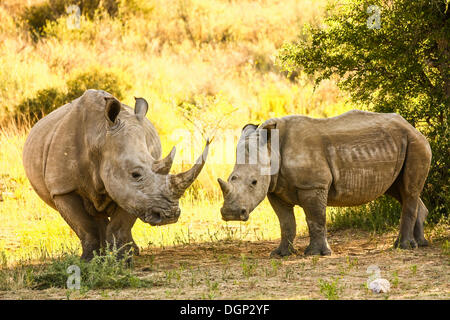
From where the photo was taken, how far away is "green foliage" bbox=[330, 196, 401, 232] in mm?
9055

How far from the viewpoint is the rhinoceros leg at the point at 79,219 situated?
684 cm

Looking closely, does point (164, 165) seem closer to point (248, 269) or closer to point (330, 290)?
point (248, 269)

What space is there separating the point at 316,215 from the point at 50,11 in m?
21.4

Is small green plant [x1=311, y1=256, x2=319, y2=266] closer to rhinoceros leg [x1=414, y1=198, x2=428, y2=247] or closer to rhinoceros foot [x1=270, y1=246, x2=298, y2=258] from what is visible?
rhinoceros foot [x1=270, y1=246, x2=298, y2=258]

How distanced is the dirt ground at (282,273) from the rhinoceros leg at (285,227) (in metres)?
0.16

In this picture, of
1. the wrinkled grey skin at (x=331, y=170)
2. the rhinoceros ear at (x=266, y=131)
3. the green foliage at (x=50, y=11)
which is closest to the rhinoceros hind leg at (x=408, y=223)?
the wrinkled grey skin at (x=331, y=170)

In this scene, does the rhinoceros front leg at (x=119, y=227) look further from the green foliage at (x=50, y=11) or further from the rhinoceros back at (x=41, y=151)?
the green foliage at (x=50, y=11)

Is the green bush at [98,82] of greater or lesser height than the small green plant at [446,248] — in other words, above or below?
above

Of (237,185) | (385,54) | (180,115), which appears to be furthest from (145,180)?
(180,115)

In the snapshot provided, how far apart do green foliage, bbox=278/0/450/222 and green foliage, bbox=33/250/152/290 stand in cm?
404

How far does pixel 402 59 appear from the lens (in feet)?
29.1

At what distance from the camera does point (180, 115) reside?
1586 cm

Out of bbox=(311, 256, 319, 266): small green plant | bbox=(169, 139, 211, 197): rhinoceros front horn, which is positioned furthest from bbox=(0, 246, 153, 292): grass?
bbox=(311, 256, 319, 266): small green plant

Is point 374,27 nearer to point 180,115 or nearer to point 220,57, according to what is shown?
point 180,115
